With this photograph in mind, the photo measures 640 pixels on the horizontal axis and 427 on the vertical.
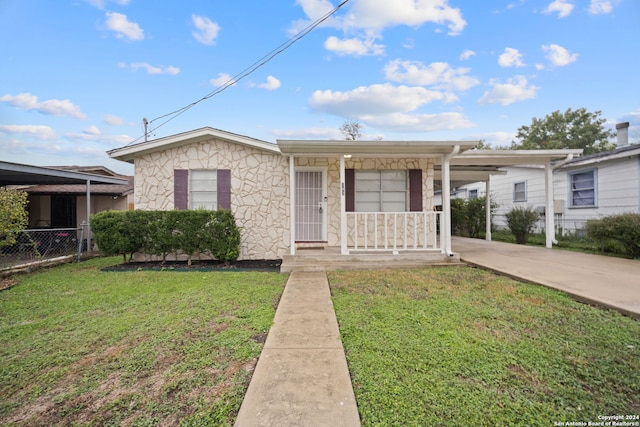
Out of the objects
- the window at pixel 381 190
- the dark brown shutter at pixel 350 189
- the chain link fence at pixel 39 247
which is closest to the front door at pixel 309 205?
the dark brown shutter at pixel 350 189

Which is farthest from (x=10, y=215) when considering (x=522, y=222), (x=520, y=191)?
(x=520, y=191)

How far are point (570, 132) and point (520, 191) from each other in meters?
19.4

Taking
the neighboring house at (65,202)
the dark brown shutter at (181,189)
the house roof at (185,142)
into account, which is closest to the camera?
the house roof at (185,142)

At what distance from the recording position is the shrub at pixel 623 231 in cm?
654

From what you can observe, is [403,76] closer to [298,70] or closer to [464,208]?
[298,70]

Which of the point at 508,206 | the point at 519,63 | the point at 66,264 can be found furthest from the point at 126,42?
the point at 508,206

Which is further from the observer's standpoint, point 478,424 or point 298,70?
point 298,70

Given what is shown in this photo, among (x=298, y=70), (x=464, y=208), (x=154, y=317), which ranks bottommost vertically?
(x=154, y=317)

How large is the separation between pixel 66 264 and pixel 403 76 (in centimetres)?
1309

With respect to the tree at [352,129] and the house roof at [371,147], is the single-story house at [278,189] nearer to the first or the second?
the house roof at [371,147]

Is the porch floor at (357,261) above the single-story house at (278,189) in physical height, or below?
below

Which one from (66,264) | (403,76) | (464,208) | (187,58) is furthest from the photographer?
(464,208)

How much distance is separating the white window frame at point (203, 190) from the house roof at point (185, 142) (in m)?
0.82

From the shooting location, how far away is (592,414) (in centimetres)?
174
